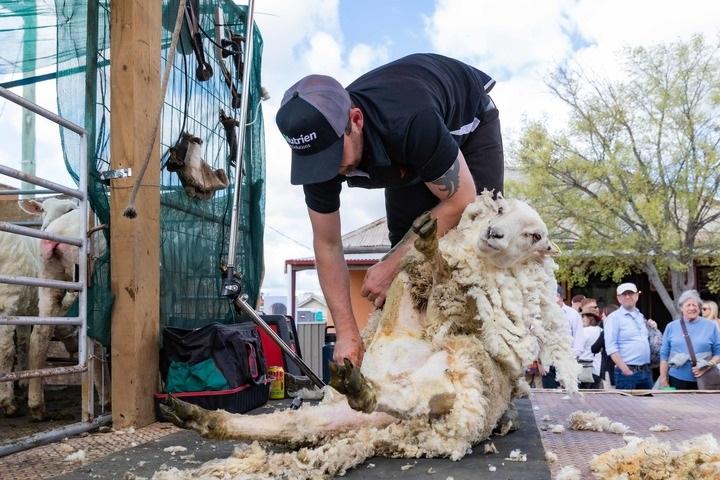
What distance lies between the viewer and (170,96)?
4098 mm

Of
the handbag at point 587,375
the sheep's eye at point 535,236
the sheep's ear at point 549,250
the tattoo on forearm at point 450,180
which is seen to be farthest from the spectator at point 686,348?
the tattoo on forearm at point 450,180

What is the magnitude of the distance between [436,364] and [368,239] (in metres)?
15.7

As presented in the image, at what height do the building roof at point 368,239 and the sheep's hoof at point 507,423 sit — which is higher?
the building roof at point 368,239

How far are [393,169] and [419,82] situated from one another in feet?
1.24

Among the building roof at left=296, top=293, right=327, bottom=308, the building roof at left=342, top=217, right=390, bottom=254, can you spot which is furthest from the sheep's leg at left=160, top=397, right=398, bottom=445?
the building roof at left=296, top=293, right=327, bottom=308

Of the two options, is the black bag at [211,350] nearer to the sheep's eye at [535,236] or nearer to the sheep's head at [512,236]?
the sheep's head at [512,236]

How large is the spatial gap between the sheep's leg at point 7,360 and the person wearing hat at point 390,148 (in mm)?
2131

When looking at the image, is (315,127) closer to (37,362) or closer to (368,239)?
(37,362)

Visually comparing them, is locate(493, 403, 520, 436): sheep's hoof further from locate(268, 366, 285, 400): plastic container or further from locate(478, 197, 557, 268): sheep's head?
locate(268, 366, 285, 400): plastic container

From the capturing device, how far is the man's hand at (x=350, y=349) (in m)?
3.00

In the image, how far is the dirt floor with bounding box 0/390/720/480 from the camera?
2205mm

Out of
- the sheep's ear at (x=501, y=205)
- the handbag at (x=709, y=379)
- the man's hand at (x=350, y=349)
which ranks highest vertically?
the sheep's ear at (x=501, y=205)

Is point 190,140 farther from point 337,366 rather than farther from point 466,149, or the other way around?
point 337,366

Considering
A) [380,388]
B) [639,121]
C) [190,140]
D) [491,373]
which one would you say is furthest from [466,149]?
[639,121]
